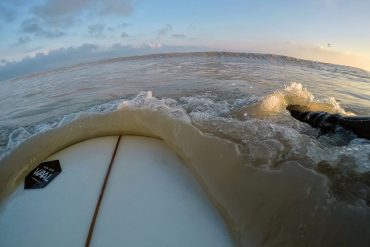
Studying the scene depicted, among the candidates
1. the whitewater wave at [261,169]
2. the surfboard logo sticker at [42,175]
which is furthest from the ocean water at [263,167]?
the surfboard logo sticker at [42,175]

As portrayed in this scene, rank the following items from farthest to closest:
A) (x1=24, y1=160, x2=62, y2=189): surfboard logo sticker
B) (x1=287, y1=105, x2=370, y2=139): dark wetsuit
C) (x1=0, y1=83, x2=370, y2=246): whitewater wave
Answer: (x1=287, y1=105, x2=370, y2=139): dark wetsuit < (x1=24, y1=160, x2=62, y2=189): surfboard logo sticker < (x1=0, y1=83, x2=370, y2=246): whitewater wave

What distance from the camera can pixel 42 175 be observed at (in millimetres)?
3367

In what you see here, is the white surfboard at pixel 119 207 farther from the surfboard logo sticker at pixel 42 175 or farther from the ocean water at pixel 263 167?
the ocean water at pixel 263 167

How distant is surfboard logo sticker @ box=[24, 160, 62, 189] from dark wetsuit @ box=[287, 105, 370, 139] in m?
3.30

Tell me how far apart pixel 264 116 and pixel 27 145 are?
3541mm

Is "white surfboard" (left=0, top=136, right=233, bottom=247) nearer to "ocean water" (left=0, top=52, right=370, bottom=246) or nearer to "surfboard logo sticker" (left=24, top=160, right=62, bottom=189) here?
"surfboard logo sticker" (left=24, top=160, right=62, bottom=189)

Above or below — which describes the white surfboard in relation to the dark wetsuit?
below

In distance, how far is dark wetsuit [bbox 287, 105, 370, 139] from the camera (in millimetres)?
3412

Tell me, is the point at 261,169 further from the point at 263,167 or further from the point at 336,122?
the point at 336,122

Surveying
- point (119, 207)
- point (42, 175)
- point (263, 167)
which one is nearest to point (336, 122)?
point (263, 167)

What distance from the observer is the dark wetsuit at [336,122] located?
3.41 metres

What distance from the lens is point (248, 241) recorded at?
2281mm

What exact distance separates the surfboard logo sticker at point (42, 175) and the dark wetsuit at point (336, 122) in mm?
3300

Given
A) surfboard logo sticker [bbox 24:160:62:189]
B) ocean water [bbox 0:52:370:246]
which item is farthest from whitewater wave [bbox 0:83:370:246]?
surfboard logo sticker [bbox 24:160:62:189]
